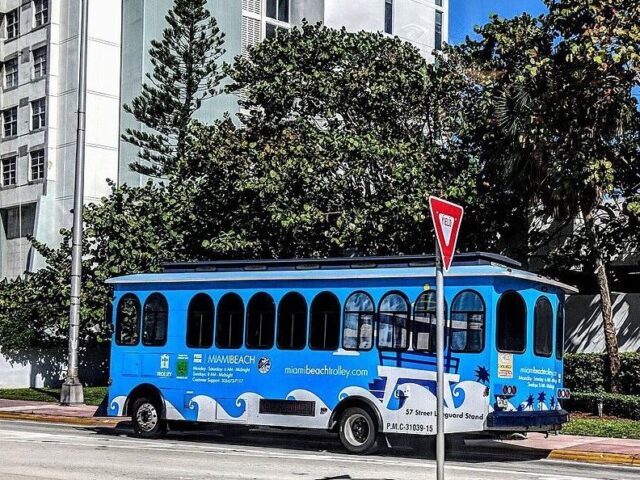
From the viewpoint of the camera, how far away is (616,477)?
1520cm

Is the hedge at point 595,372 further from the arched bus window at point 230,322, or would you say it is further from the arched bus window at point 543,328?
the arched bus window at point 230,322

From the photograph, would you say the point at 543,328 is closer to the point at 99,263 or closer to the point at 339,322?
the point at 339,322

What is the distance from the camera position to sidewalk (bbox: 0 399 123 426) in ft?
80.9

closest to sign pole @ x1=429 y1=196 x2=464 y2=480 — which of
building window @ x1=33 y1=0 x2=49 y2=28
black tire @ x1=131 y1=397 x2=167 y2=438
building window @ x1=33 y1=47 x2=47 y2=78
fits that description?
black tire @ x1=131 y1=397 x2=167 y2=438

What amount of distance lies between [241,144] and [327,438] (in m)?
10.1

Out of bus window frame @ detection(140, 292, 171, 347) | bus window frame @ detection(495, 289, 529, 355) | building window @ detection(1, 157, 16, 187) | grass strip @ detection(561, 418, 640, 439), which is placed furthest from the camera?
building window @ detection(1, 157, 16, 187)

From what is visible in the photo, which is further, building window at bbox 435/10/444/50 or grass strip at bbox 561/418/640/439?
building window at bbox 435/10/444/50

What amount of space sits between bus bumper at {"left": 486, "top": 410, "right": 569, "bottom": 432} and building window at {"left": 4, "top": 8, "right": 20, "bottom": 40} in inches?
1694

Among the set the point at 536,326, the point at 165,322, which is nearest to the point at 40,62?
the point at 165,322

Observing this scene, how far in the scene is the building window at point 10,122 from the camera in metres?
52.8

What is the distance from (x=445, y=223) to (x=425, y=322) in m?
6.56

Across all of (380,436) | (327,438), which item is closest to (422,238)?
(327,438)

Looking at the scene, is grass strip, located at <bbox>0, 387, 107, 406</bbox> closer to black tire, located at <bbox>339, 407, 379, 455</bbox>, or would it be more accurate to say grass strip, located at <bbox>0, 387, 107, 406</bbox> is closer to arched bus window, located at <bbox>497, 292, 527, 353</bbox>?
black tire, located at <bbox>339, 407, 379, 455</bbox>

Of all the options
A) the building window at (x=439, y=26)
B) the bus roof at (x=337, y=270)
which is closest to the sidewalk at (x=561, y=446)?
the bus roof at (x=337, y=270)
